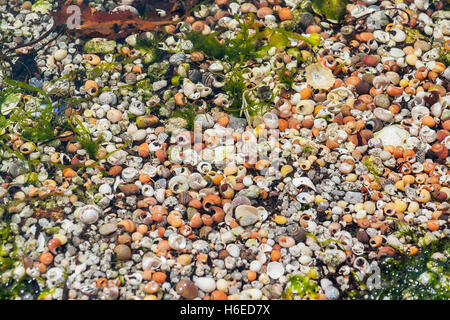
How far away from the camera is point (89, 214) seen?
2.57 meters

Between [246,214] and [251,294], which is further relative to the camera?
[246,214]

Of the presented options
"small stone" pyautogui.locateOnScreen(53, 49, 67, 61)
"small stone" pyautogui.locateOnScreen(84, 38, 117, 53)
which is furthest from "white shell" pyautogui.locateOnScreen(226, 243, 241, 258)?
"small stone" pyautogui.locateOnScreen(53, 49, 67, 61)

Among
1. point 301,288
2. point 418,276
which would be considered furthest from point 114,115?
point 418,276

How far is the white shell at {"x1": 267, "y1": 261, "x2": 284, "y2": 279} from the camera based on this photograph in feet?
7.98

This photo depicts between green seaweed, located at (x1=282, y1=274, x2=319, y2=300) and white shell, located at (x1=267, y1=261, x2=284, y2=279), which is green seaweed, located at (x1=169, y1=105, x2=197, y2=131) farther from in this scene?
→ green seaweed, located at (x1=282, y1=274, x2=319, y2=300)

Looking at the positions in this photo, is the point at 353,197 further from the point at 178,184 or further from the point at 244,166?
the point at 178,184

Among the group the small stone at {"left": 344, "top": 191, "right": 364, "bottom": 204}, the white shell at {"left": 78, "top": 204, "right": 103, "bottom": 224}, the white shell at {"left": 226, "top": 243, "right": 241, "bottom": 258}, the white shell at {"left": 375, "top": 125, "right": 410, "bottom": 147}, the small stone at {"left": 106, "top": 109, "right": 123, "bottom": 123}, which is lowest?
the white shell at {"left": 226, "top": 243, "right": 241, "bottom": 258}

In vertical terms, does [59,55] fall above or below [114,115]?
above

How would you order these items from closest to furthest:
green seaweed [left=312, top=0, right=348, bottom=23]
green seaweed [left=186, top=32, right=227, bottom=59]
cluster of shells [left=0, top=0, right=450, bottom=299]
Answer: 1. cluster of shells [left=0, top=0, right=450, bottom=299]
2. green seaweed [left=186, top=32, right=227, bottom=59]
3. green seaweed [left=312, top=0, right=348, bottom=23]

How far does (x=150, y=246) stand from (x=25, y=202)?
83 cm

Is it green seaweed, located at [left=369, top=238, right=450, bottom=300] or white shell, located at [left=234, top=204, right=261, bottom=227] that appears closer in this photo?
green seaweed, located at [left=369, top=238, right=450, bottom=300]

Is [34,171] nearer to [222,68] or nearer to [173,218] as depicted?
[173,218]

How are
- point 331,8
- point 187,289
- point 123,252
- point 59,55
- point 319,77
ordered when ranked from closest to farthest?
point 187,289
point 123,252
point 319,77
point 59,55
point 331,8

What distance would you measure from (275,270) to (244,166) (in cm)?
69
